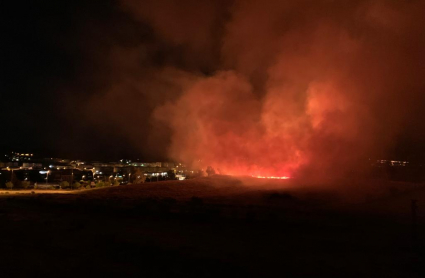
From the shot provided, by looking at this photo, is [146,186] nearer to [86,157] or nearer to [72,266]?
[72,266]

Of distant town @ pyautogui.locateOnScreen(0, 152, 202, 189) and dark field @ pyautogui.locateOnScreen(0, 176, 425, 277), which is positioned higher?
distant town @ pyautogui.locateOnScreen(0, 152, 202, 189)

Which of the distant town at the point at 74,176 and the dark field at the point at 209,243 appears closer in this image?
the dark field at the point at 209,243

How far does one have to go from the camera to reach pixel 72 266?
683cm

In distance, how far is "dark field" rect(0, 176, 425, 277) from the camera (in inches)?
267

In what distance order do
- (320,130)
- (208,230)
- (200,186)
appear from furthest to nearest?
(320,130), (200,186), (208,230)

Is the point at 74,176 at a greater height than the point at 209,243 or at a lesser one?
greater

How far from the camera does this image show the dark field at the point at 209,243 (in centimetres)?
679

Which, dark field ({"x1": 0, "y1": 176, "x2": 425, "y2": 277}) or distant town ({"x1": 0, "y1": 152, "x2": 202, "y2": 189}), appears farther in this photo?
distant town ({"x1": 0, "y1": 152, "x2": 202, "y2": 189})

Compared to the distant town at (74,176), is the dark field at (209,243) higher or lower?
lower

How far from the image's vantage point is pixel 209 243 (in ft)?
29.3

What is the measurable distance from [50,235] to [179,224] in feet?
12.6

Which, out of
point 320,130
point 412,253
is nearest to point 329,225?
point 412,253

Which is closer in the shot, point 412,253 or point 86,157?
point 412,253

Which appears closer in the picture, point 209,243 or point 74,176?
point 209,243
